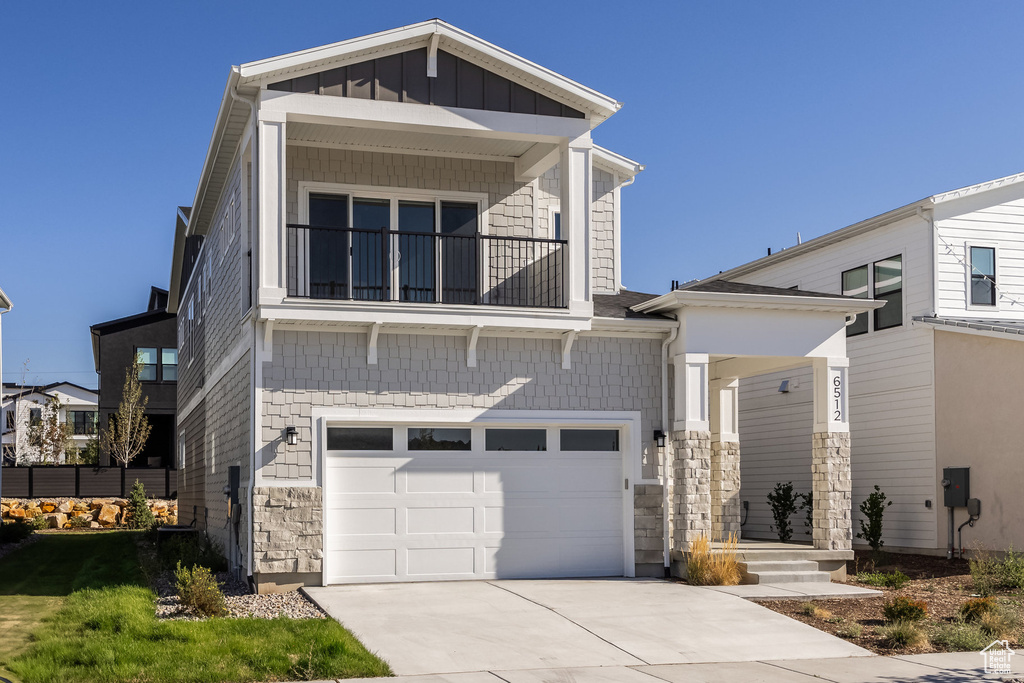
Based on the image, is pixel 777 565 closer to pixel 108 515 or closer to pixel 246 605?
pixel 246 605

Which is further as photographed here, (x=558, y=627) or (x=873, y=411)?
(x=873, y=411)

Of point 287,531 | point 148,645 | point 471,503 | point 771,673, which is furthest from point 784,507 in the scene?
A: point 148,645

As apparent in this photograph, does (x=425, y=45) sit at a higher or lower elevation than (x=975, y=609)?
higher

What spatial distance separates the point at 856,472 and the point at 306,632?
13.5 meters

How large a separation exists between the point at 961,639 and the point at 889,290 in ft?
33.7

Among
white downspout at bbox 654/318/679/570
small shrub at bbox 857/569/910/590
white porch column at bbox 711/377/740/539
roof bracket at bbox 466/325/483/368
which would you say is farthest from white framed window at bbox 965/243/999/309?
roof bracket at bbox 466/325/483/368

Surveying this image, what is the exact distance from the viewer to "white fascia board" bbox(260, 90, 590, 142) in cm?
1349

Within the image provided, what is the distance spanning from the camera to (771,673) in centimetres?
923

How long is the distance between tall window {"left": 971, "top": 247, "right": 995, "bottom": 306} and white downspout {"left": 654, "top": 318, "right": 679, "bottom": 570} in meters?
7.15

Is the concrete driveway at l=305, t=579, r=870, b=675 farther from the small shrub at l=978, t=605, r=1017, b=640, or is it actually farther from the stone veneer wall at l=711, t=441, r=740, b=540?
the stone veneer wall at l=711, t=441, r=740, b=540

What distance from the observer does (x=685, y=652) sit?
10.1 metres

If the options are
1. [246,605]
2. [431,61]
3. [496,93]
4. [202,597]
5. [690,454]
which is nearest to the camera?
[202,597]

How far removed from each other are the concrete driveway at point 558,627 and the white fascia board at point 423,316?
11.1 feet
